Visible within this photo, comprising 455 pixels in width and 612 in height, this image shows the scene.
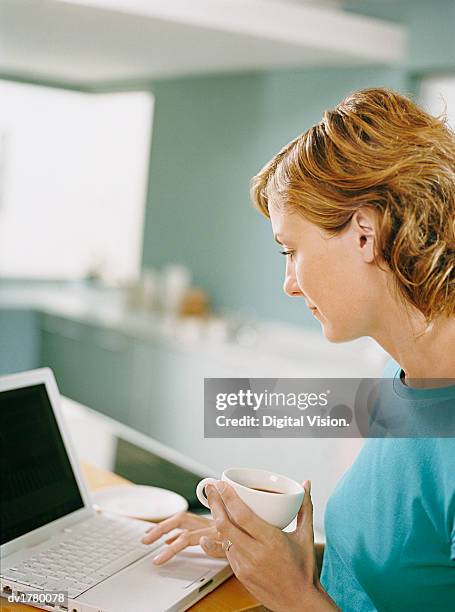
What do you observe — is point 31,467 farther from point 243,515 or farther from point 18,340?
point 18,340

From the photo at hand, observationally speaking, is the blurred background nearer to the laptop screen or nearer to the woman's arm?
the woman's arm

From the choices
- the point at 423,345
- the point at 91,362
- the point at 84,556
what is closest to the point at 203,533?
the point at 84,556

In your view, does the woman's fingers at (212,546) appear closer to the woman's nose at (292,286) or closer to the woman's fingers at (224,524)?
the woman's fingers at (224,524)

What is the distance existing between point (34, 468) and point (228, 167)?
3.47 metres

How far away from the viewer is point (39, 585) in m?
1.00

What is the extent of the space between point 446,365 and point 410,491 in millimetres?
159

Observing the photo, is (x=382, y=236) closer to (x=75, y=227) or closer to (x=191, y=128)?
(x=191, y=128)

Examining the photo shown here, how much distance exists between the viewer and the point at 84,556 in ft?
3.57

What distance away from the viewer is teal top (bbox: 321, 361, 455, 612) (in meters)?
0.93

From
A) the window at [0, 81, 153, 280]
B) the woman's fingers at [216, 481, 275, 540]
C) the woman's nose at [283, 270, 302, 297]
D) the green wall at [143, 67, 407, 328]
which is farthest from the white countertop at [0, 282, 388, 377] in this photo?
the woman's fingers at [216, 481, 275, 540]

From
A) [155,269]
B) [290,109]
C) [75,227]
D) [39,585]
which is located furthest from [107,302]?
[39,585]

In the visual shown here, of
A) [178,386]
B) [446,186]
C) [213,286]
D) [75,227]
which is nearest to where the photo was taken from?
[446,186]

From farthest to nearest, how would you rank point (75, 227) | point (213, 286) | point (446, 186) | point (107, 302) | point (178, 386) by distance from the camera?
point (75, 227)
point (107, 302)
point (213, 286)
point (178, 386)
point (446, 186)

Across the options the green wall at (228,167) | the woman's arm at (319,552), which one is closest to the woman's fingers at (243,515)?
the woman's arm at (319,552)
